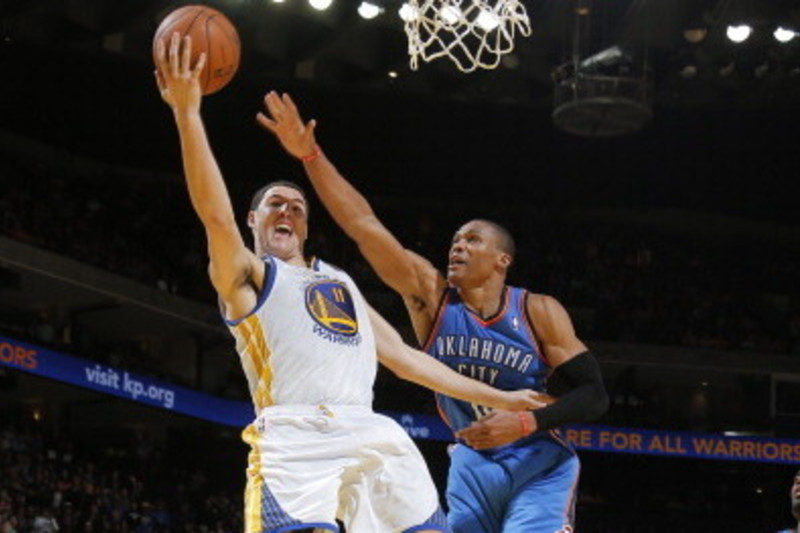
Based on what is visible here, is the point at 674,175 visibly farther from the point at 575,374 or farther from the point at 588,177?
the point at 575,374

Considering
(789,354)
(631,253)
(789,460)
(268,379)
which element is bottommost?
(268,379)

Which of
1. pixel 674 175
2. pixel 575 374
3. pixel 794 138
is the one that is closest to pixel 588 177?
pixel 674 175

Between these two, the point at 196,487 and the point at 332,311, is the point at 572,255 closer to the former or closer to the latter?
the point at 196,487

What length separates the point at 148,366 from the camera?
22.9 metres

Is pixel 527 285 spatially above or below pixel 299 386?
above

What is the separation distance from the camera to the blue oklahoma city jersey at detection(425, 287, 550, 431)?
20.4 ft

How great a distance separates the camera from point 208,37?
541 cm

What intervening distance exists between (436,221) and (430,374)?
21.4 meters

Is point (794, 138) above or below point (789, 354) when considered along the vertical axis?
above

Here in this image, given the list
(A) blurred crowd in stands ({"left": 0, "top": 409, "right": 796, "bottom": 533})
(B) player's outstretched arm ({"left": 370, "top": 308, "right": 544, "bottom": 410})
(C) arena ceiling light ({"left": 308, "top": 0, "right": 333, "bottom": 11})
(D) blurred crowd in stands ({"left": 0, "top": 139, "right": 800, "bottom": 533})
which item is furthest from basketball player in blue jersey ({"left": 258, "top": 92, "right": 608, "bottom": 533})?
(D) blurred crowd in stands ({"left": 0, "top": 139, "right": 800, "bottom": 533})

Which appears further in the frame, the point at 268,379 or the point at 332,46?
the point at 332,46

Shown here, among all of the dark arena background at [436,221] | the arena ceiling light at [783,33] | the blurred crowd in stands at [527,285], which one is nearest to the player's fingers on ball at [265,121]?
the dark arena background at [436,221]

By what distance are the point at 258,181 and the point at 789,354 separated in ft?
33.3

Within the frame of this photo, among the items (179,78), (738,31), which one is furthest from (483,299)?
(738,31)
